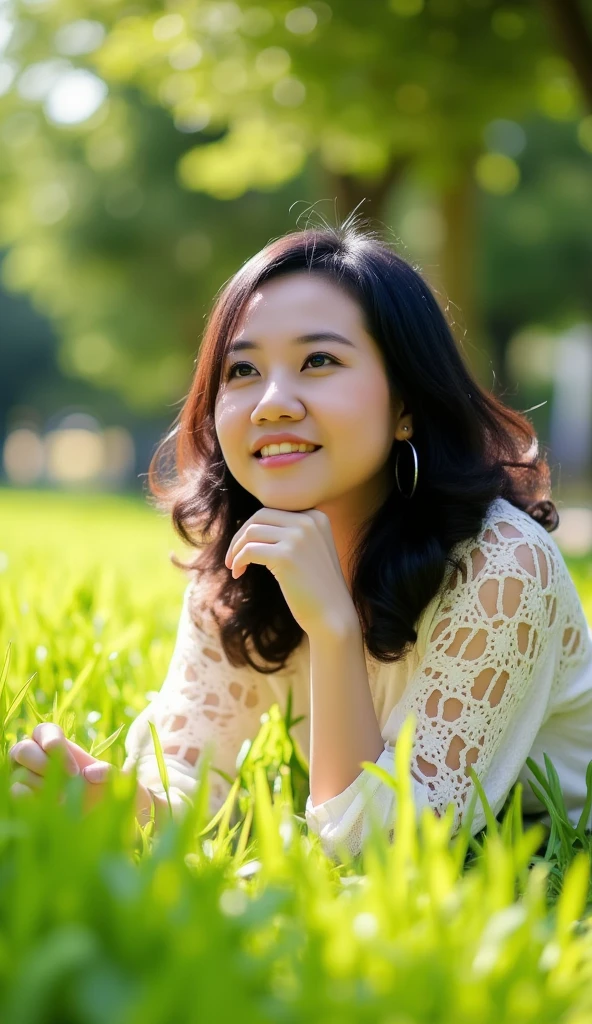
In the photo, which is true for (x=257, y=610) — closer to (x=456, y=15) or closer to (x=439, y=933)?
(x=439, y=933)

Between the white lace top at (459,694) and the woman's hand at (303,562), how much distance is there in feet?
0.66

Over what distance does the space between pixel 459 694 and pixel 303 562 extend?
36cm

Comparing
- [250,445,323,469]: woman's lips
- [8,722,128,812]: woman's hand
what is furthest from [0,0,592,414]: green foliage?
[8,722,128,812]: woman's hand

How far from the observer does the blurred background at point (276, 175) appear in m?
6.62

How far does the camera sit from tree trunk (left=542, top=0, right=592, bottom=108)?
597 centimetres

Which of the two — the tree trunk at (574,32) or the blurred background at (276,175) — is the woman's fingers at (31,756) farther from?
the tree trunk at (574,32)

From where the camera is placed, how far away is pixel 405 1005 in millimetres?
971

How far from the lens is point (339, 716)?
1.83 metres

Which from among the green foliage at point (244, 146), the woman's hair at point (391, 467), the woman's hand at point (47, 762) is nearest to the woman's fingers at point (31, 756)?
the woman's hand at point (47, 762)

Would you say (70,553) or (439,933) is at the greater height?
(439,933)

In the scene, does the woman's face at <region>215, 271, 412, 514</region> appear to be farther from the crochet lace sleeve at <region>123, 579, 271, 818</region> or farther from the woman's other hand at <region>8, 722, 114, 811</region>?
the woman's other hand at <region>8, 722, 114, 811</region>

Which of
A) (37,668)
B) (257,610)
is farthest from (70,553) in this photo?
(257,610)

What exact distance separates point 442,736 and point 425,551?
1.21 feet

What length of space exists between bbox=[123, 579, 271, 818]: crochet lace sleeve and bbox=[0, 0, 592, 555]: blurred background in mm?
1020
